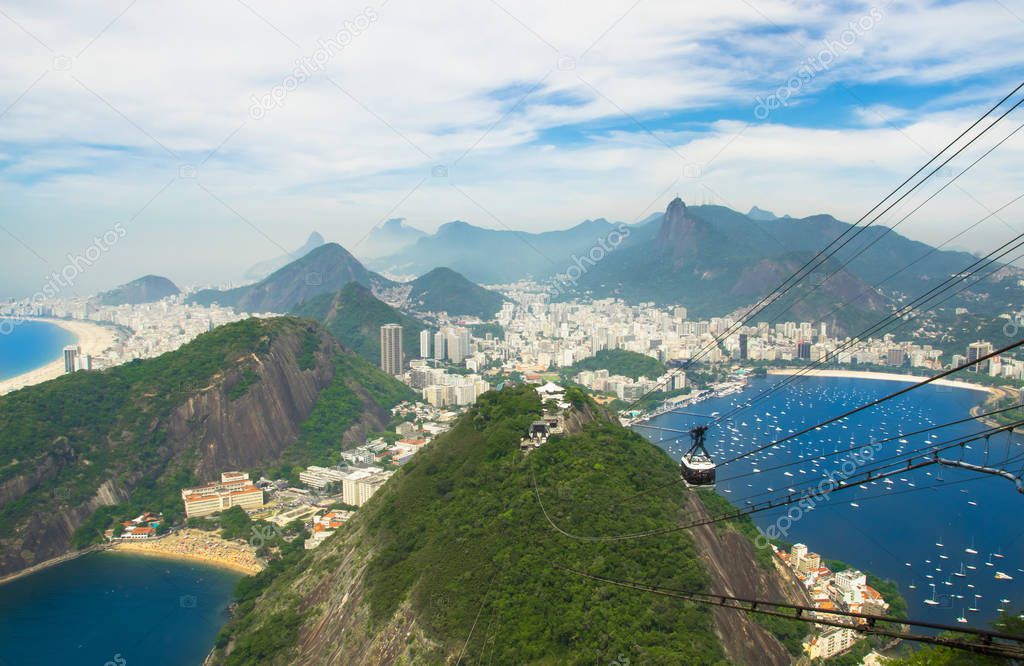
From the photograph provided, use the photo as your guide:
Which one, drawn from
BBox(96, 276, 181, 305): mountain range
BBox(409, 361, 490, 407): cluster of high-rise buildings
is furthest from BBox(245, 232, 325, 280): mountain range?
A: BBox(409, 361, 490, 407): cluster of high-rise buildings

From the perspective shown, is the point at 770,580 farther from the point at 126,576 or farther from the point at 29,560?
the point at 29,560

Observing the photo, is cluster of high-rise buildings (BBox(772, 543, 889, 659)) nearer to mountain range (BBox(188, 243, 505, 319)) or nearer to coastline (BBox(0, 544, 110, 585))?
coastline (BBox(0, 544, 110, 585))

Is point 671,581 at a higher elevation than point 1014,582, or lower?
higher

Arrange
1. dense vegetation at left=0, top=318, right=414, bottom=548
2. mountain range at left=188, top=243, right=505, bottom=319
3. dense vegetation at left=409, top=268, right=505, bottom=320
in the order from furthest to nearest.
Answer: mountain range at left=188, top=243, right=505, bottom=319
dense vegetation at left=409, top=268, right=505, bottom=320
dense vegetation at left=0, top=318, right=414, bottom=548

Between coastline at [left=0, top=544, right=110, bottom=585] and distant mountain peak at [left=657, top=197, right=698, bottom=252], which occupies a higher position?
distant mountain peak at [left=657, top=197, right=698, bottom=252]

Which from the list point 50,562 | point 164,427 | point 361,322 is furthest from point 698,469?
point 361,322

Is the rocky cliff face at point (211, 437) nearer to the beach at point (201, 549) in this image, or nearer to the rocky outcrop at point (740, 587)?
the beach at point (201, 549)

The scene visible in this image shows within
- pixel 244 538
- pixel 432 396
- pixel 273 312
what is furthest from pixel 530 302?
pixel 244 538
